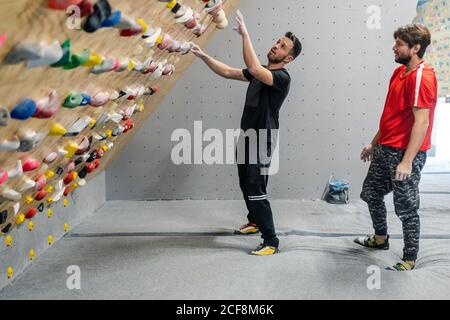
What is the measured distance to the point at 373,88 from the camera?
337 centimetres

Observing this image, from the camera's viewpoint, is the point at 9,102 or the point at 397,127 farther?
the point at 397,127

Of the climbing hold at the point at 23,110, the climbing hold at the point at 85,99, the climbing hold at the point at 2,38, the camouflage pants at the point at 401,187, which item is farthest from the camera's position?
the camouflage pants at the point at 401,187

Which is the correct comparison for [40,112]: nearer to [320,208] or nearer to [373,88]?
[320,208]

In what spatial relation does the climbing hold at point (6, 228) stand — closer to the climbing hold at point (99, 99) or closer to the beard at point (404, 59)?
the climbing hold at point (99, 99)

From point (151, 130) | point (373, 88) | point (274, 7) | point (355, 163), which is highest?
point (274, 7)

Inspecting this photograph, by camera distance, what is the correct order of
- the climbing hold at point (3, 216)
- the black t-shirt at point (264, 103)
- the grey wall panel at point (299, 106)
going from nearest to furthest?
the climbing hold at point (3, 216) < the black t-shirt at point (264, 103) < the grey wall panel at point (299, 106)

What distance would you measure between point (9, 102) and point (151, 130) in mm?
Result: 2404

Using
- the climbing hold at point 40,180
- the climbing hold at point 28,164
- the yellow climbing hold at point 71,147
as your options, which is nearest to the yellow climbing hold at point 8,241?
the climbing hold at point 40,180

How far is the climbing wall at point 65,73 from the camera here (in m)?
0.89

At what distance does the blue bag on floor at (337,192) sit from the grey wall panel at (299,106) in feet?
0.31

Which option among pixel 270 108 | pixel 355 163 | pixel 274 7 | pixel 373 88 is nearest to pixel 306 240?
pixel 270 108

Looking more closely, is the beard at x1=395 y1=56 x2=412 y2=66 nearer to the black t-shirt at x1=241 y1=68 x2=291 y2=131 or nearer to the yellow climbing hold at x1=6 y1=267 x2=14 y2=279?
the black t-shirt at x1=241 y1=68 x2=291 y2=131

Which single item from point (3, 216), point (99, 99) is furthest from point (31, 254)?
point (99, 99)
